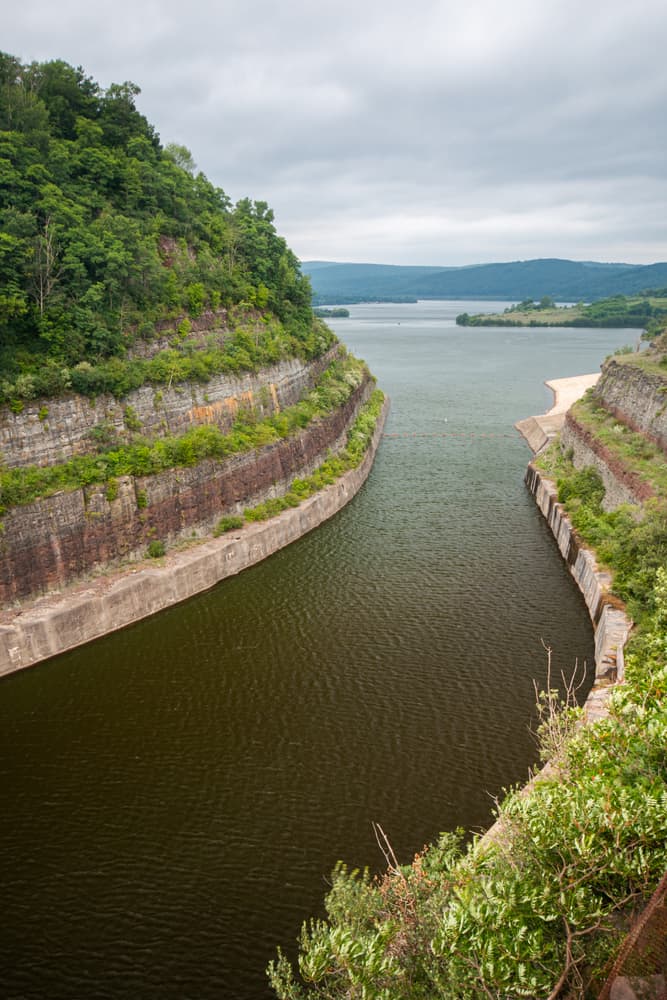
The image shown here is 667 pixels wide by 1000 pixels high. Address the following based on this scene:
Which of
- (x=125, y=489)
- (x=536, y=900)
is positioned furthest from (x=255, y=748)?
(x=125, y=489)

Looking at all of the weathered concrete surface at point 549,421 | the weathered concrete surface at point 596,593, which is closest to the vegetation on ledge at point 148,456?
the weathered concrete surface at point 596,593

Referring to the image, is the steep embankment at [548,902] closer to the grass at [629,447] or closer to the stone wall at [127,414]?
the stone wall at [127,414]

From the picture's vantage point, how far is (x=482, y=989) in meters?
8.34

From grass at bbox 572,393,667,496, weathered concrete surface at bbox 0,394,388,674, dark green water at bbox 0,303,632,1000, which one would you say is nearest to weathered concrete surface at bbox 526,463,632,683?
dark green water at bbox 0,303,632,1000

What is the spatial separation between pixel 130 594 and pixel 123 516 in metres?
3.82

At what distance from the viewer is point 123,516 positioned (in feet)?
94.3

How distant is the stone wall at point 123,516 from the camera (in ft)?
81.8

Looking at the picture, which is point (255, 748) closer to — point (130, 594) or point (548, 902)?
point (130, 594)

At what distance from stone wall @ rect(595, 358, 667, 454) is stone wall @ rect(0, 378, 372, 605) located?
2193cm

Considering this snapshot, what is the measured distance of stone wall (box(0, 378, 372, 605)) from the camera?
2494cm

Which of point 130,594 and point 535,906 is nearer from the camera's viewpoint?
point 535,906

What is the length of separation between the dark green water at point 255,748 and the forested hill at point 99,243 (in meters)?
13.9

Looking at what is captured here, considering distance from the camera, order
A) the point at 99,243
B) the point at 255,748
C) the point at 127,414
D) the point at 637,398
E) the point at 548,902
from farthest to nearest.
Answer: the point at 637,398
the point at 99,243
the point at 127,414
the point at 255,748
the point at 548,902

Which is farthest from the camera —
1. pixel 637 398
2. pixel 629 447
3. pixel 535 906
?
pixel 637 398
